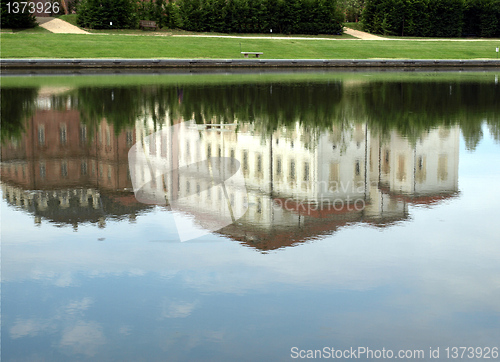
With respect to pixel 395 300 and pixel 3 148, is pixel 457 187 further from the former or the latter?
pixel 3 148

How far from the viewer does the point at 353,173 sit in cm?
1218

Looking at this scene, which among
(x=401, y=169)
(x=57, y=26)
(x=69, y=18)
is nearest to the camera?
(x=401, y=169)

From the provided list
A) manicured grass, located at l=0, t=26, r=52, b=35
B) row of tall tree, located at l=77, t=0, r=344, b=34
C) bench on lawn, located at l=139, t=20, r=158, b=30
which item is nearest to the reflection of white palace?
manicured grass, located at l=0, t=26, r=52, b=35

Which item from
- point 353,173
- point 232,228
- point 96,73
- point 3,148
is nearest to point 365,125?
point 353,173

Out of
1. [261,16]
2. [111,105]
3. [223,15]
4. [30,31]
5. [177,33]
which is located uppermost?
[223,15]

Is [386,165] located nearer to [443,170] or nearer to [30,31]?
[443,170]

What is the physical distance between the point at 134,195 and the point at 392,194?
13.3 ft

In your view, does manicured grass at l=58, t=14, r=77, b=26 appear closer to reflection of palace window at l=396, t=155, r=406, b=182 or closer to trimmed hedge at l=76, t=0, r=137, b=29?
trimmed hedge at l=76, t=0, r=137, b=29

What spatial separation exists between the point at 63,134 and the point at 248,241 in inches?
421

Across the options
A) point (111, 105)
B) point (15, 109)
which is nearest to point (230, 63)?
point (111, 105)

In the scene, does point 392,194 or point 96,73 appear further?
point 96,73

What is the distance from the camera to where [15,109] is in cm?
2311

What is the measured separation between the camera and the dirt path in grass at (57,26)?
2813 inches

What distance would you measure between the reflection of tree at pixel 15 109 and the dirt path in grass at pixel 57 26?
41.9 metres
